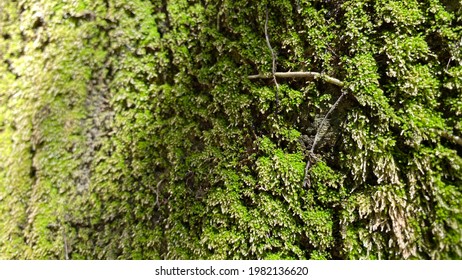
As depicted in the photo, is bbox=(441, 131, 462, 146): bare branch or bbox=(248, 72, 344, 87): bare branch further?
bbox=(248, 72, 344, 87): bare branch

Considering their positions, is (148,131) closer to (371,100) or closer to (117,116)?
(117,116)

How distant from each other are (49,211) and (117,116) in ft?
1.94

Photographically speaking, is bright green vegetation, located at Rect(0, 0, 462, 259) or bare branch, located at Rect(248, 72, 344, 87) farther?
bare branch, located at Rect(248, 72, 344, 87)

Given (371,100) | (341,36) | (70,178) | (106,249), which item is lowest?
(106,249)

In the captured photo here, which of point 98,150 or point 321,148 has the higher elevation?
point 321,148

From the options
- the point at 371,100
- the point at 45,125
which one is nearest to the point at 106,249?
the point at 45,125

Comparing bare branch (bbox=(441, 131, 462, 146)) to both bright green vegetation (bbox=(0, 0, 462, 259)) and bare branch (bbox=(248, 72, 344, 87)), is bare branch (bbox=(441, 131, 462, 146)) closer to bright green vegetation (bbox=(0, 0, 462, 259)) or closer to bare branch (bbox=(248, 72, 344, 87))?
bright green vegetation (bbox=(0, 0, 462, 259))

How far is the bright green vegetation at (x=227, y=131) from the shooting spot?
110cm

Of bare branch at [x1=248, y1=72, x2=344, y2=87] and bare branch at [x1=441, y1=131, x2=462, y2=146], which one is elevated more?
bare branch at [x1=248, y1=72, x2=344, y2=87]

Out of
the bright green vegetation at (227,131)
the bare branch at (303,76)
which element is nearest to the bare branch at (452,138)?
the bright green vegetation at (227,131)

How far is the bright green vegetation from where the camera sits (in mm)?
1096

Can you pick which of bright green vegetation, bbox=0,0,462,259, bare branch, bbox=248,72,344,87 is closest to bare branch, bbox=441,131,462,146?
bright green vegetation, bbox=0,0,462,259

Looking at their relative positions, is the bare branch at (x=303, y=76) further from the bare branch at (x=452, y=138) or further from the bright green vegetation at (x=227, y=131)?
the bare branch at (x=452, y=138)

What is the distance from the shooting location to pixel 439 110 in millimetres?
1095
